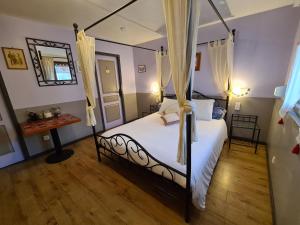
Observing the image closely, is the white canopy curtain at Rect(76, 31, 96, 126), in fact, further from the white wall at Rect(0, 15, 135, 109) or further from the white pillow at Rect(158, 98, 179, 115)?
the white pillow at Rect(158, 98, 179, 115)

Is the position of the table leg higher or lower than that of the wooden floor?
higher

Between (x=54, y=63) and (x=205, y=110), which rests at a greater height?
(x=54, y=63)

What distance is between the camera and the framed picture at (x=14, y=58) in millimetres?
2233

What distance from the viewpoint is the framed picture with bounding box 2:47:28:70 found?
2233 mm

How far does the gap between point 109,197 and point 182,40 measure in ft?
6.21

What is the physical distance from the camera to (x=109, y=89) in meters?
3.92

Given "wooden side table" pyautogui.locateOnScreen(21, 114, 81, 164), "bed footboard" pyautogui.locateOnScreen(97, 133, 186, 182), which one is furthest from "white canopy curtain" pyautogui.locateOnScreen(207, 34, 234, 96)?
"wooden side table" pyautogui.locateOnScreen(21, 114, 81, 164)

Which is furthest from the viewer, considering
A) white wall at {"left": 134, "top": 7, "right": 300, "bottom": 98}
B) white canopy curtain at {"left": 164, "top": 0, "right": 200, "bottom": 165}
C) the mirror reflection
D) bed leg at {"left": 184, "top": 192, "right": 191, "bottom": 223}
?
the mirror reflection

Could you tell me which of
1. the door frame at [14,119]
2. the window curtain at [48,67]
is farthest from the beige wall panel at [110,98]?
the door frame at [14,119]

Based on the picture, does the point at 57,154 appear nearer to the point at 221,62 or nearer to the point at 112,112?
the point at 112,112

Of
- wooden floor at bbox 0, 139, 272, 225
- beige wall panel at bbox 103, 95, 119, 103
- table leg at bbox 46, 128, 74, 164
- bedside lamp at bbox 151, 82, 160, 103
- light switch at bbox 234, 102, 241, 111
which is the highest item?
bedside lamp at bbox 151, 82, 160, 103

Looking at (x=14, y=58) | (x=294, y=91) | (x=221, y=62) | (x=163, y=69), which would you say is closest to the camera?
(x=294, y=91)

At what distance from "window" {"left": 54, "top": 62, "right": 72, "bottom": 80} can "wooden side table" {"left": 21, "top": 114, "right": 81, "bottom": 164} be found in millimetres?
811

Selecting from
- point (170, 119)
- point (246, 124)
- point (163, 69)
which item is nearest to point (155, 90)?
point (163, 69)
